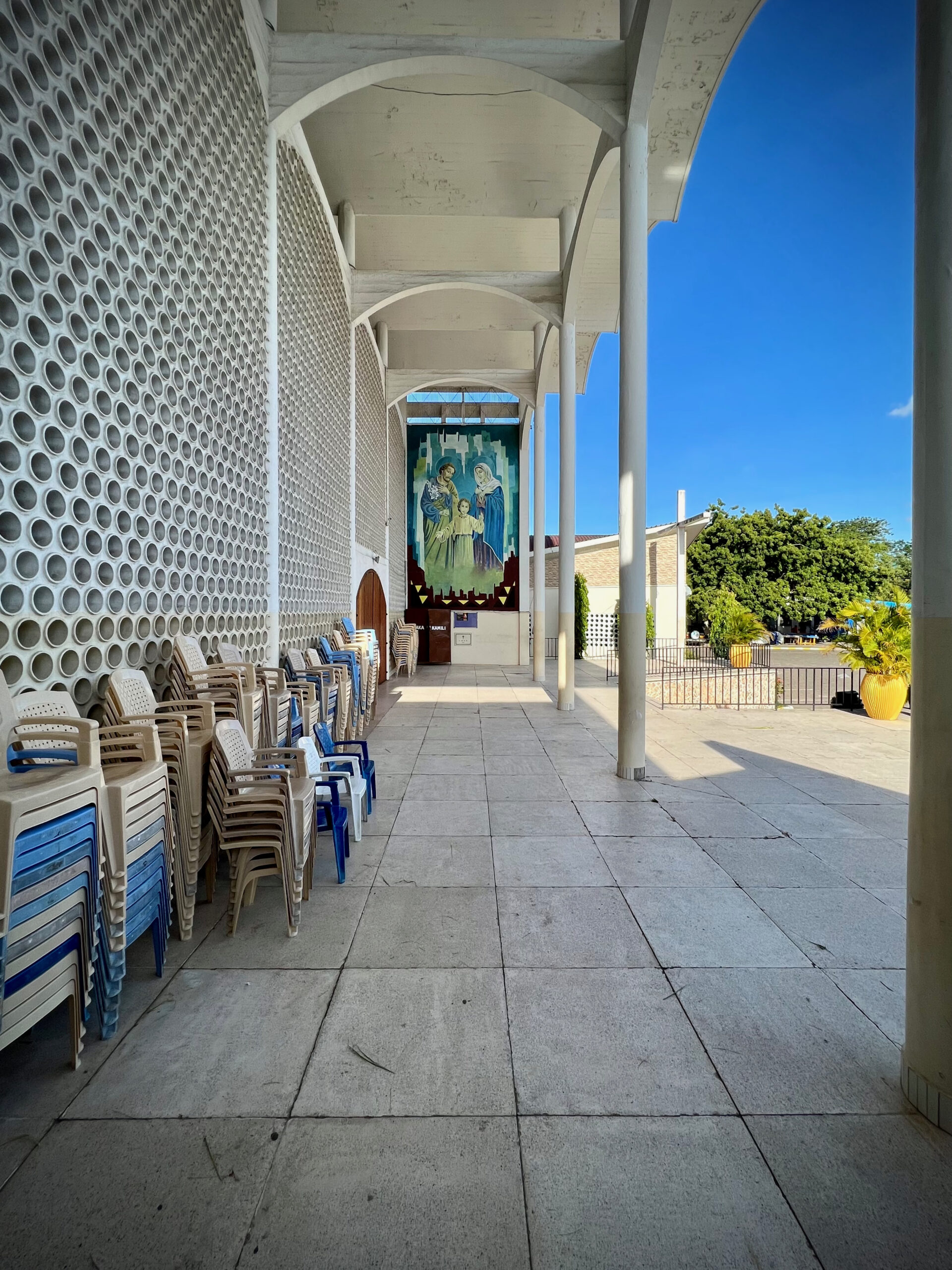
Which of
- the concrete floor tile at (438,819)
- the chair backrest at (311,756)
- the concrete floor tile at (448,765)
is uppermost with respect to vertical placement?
the chair backrest at (311,756)

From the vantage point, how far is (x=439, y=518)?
18.2 metres

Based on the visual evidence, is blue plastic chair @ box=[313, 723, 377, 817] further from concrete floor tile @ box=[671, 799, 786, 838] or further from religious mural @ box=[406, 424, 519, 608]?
religious mural @ box=[406, 424, 519, 608]

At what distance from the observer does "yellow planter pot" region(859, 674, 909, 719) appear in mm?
8645

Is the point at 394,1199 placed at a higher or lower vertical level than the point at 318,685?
lower

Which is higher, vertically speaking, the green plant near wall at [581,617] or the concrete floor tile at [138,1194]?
the green plant near wall at [581,617]

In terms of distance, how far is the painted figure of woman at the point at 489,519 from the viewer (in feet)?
60.0

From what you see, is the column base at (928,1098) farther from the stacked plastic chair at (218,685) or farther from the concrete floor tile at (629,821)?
the stacked plastic chair at (218,685)

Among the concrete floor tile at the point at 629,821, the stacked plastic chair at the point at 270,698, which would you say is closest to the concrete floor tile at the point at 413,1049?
the concrete floor tile at the point at 629,821

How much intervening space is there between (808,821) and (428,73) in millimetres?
7055

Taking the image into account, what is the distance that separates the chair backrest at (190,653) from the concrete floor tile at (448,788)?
176 centimetres

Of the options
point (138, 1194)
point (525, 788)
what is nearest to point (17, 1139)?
point (138, 1194)

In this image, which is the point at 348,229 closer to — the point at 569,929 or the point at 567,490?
the point at 567,490

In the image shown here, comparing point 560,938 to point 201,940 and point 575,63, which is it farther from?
point 575,63

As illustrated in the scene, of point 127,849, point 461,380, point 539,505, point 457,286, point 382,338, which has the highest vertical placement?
point 382,338
